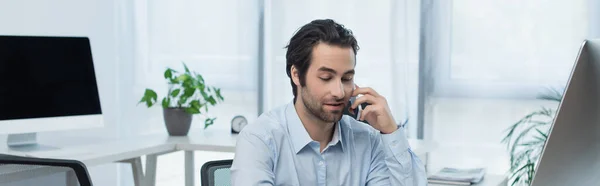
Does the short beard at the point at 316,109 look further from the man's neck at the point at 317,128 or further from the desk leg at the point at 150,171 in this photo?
the desk leg at the point at 150,171

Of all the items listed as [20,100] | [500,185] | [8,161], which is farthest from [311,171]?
[20,100]

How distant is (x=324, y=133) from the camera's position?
191cm

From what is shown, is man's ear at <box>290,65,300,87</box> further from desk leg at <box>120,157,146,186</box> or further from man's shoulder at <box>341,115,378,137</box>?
desk leg at <box>120,157,146,186</box>

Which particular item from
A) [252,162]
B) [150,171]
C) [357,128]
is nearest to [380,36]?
[150,171]

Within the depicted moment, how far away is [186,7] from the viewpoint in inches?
190

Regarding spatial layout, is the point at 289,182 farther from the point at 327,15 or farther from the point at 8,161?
the point at 327,15

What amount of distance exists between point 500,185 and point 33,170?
5.34 feet

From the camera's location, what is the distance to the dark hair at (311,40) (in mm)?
1871

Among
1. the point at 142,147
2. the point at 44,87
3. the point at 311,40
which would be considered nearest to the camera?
the point at 311,40

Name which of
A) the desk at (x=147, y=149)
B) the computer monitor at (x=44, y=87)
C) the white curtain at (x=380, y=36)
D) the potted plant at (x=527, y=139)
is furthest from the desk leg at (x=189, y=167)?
the potted plant at (x=527, y=139)

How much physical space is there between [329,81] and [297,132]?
14cm

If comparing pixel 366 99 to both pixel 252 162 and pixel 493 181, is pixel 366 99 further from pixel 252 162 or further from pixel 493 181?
pixel 493 181

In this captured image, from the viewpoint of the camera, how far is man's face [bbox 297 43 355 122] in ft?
5.95

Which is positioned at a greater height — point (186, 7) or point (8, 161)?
point (186, 7)
